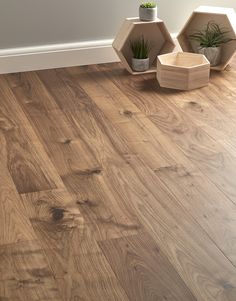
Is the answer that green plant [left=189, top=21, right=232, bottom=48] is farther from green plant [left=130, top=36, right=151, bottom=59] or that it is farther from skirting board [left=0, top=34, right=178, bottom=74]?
skirting board [left=0, top=34, right=178, bottom=74]

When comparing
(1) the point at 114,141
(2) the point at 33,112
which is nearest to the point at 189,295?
(1) the point at 114,141

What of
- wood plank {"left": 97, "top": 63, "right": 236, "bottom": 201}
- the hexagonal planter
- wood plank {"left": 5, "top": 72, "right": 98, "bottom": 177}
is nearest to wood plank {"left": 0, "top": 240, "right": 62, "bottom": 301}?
wood plank {"left": 5, "top": 72, "right": 98, "bottom": 177}

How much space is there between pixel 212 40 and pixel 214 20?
0.35 feet

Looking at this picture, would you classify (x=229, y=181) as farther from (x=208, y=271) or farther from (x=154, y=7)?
(x=154, y=7)

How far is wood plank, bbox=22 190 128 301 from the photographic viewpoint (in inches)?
69.9

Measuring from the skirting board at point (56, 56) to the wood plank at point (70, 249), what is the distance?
48.1 inches

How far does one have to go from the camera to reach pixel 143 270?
185 cm

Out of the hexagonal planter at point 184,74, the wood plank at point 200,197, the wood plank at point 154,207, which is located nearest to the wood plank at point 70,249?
the wood plank at point 154,207

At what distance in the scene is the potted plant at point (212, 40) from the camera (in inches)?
129

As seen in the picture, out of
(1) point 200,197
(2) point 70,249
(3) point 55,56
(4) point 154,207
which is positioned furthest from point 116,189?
(3) point 55,56

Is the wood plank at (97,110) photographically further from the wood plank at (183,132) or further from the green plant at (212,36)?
the green plant at (212,36)

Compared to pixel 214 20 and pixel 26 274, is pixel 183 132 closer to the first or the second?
pixel 214 20

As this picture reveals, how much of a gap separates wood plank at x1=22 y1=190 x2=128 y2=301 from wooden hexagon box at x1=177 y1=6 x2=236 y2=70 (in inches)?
54.8

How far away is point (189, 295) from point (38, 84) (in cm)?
168
